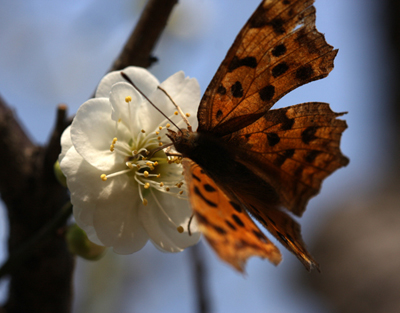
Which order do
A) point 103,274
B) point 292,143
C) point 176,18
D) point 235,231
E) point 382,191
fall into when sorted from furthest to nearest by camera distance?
point 382,191
point 103,274
point 176,18
point 292,143
point 235,231

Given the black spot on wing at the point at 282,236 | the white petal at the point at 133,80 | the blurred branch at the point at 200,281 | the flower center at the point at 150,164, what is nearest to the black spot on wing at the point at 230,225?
the black spot on wing at the point at 282,236

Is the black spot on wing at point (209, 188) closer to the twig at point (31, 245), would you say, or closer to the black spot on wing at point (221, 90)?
the black spot on wing at point (221, 90)

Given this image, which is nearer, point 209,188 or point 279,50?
point 209,188

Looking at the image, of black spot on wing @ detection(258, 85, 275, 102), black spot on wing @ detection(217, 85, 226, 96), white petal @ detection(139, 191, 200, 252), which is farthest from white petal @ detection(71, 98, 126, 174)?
black spot on wing @ detection(258, 85, 275, 102)

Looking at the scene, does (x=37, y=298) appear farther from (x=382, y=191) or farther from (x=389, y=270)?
(x=382, y=191)

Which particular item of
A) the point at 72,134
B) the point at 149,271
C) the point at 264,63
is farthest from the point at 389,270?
the point at 72,134

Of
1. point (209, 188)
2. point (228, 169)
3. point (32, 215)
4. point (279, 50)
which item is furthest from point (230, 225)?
point (32, 215)

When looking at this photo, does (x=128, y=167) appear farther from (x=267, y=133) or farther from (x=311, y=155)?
(x=311, y=155)
